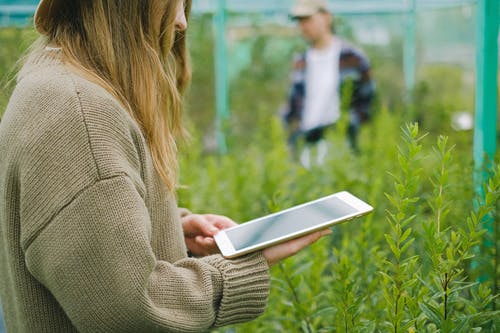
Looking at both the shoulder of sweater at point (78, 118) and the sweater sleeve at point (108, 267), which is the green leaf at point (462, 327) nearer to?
the sweater sleeve at point (108, 267)

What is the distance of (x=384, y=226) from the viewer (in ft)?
10.2

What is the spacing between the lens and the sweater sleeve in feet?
4.07

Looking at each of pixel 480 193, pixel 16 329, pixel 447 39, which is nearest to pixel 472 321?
pixel 480 193

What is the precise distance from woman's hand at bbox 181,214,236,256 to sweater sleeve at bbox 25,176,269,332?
366 millimetres

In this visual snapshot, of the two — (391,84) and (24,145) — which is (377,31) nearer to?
(391,84)

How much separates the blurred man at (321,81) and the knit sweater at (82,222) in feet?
14.2

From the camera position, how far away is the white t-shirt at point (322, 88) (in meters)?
5.82

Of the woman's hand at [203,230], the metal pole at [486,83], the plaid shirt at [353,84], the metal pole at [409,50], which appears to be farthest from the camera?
the metal pole at [409,50]

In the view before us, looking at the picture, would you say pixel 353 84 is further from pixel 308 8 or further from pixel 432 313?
pixel 432 313

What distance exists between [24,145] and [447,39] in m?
10.5

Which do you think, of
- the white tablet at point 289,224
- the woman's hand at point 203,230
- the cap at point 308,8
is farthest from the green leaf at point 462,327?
the cap at point 308,8

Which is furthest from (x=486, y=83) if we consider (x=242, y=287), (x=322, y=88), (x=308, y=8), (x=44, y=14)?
(x=308, y=8)

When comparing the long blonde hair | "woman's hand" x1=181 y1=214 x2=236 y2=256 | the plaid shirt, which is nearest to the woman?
the long blonde hair

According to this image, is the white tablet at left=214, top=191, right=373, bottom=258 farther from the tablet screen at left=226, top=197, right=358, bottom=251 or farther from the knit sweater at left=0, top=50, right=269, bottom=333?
the knit sweater at left=0, top=50, right=269, bottom=333
